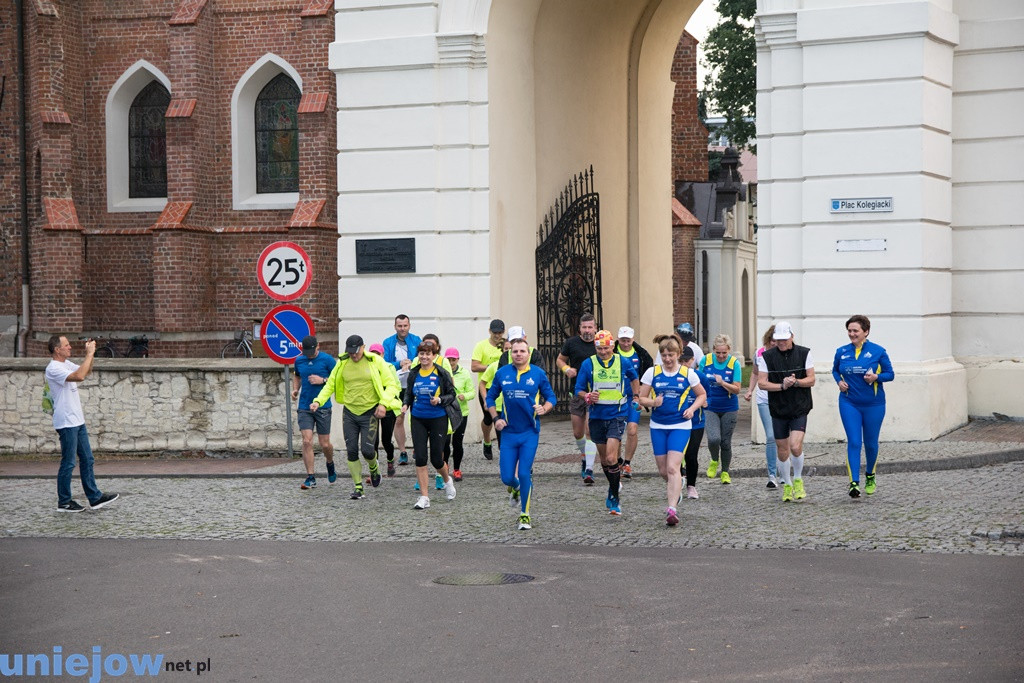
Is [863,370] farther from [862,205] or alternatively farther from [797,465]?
[862,205]

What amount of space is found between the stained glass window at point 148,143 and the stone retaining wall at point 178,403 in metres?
13.4

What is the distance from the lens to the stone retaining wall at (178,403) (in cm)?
1814

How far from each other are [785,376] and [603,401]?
5.64 feet

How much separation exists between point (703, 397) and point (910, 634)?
4878 millimetres

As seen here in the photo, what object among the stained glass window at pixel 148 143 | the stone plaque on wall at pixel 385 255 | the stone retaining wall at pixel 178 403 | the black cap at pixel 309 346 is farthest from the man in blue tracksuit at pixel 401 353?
the stained glass window at pixel 148 143

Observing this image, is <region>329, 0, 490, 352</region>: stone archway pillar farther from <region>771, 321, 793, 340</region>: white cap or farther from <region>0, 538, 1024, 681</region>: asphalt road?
<region>0, 538, 1024, 681</region>: asphalt road

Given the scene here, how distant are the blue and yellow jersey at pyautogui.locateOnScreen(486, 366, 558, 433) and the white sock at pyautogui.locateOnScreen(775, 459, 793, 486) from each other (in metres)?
2.27

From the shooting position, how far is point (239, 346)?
99.2ft

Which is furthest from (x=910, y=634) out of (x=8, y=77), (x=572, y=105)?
(x=8, y=77)

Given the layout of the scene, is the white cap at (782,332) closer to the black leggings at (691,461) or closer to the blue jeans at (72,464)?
the black leggings at (691,461)

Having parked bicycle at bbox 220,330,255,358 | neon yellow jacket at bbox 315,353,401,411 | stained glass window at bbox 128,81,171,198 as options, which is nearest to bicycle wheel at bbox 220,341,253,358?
parked bicycle at bbox 220,330,255,358

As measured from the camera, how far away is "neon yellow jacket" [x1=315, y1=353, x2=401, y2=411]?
47.3ft

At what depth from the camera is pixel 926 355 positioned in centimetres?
1658

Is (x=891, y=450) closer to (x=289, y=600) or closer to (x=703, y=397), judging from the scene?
(x=703, y=397)
